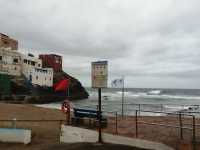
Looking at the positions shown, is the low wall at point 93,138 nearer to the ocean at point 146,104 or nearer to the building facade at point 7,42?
the ocean at point 146,104

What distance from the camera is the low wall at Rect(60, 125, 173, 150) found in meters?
11.8

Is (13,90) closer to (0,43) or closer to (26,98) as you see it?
(26,98)

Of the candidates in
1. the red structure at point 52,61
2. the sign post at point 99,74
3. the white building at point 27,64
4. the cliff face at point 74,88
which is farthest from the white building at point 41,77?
the sign post at point 99,74

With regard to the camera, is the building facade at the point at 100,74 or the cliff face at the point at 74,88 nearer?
the building facade at the point at 100,74

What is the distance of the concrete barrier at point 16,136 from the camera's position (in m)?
14.5

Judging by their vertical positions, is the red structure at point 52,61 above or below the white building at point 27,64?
above

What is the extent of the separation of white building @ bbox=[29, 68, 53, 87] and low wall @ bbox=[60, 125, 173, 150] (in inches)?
2498

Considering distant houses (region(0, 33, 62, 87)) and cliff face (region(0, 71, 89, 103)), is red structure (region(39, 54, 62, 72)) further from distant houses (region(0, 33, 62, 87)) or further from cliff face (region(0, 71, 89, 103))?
cliff face (region(0, 71, 89, 103))

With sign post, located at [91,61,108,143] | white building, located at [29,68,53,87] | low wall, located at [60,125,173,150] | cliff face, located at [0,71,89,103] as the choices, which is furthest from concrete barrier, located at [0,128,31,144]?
white building, located at [29,68,53,87]

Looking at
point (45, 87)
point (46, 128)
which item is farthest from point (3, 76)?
point (46, 128)

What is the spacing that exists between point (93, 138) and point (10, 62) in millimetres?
64856

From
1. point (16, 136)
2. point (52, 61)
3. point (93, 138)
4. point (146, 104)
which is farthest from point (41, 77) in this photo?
point (93, 138)

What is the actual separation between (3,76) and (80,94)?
29.4 m

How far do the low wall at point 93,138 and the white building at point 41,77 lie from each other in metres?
63.5
